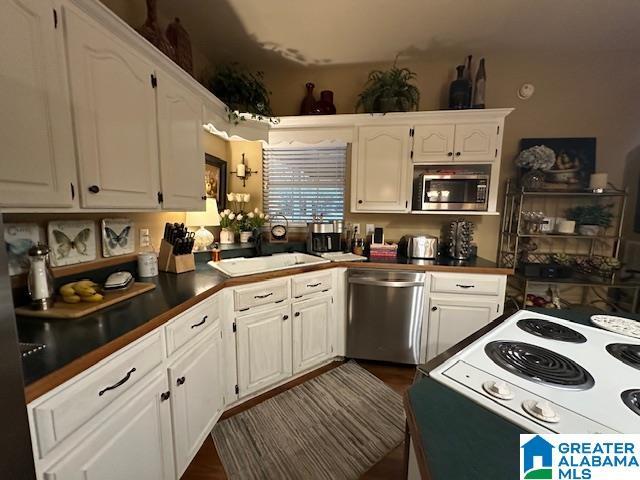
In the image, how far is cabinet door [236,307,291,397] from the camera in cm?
168

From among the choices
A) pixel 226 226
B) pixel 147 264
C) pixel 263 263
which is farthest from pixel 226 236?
pixel 147 264

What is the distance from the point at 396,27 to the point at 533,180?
5.52 ft

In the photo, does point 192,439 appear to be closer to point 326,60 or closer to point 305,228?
point 305,228

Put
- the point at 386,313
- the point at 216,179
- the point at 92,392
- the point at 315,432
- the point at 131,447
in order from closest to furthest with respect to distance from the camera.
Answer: the point at 92,392 → the point at 131,447 → the point at 315,432 → the point at 386,313 → the point at 216,179

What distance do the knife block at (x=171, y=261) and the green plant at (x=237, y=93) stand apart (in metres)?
1.15

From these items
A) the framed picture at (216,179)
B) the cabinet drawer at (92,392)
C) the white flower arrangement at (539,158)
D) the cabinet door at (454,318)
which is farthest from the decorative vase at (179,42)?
the white flower arrangement at (539,158)

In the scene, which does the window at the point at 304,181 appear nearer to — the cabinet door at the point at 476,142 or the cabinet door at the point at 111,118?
the cabinet door at the point at 476,142

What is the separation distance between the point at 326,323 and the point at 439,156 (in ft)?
5.59

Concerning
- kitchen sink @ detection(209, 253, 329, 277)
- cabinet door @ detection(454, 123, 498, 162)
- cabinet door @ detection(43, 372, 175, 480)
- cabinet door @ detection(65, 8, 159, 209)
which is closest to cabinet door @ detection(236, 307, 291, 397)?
kitchen sink @ detection(209, 253, 329, 277)

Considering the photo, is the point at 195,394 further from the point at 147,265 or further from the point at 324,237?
the point at 324,237

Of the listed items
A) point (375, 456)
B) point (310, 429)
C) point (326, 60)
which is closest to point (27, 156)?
point (310, 429)

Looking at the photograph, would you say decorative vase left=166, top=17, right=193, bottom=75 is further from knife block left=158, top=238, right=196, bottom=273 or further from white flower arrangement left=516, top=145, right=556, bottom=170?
white flower arrangement left=516, top=145, right=556, bottom=170

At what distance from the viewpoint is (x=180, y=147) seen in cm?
161

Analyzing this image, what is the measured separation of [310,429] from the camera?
62.5 inches
